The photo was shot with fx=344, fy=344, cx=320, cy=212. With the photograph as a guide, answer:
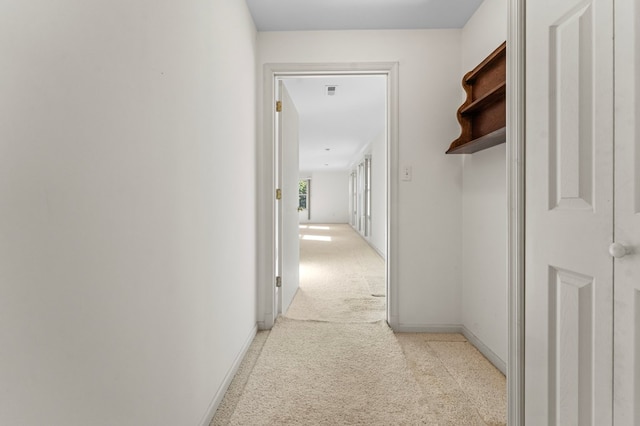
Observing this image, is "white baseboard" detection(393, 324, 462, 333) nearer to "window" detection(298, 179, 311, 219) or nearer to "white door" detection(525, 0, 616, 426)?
"white door" detection(525, 0, 616, 426)

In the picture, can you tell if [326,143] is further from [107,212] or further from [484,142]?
[107,212]

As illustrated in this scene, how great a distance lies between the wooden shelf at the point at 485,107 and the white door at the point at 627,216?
3.17ft

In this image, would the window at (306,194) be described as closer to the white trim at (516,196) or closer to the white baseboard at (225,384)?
the white baseboard at (225,384)

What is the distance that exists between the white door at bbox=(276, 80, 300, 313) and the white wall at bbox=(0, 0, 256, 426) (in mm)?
1171

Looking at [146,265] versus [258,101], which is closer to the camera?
[146,265]

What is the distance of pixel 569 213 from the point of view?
2.78 feet

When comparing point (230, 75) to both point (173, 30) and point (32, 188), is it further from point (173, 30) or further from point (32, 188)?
point (32, 188)

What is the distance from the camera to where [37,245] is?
60 centimetres

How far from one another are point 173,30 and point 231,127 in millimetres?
699

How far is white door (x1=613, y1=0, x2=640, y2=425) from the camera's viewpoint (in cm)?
69

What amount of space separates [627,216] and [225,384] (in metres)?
1.66

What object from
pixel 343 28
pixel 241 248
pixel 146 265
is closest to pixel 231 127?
pixel 241 248

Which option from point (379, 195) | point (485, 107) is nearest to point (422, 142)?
point (485, 107)

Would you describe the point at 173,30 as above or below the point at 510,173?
above
